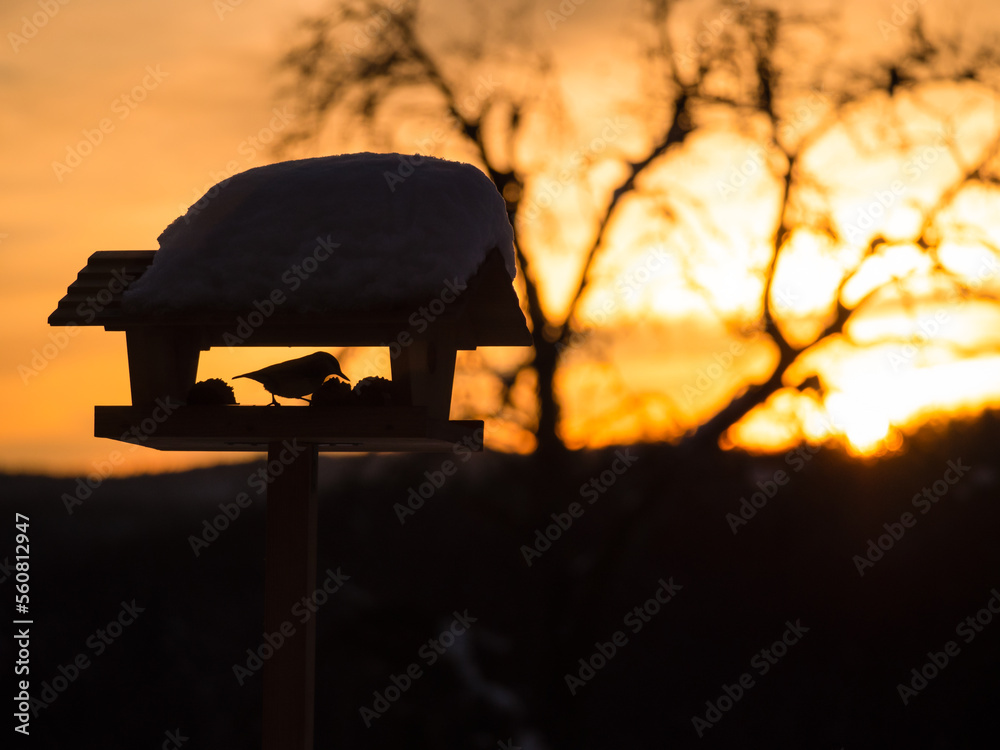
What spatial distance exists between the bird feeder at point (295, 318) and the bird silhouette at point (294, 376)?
0.08m

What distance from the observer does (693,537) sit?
13.8 meters

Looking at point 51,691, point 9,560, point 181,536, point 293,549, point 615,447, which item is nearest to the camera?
point 293,549

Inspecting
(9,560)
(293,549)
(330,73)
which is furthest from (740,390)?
(9,560)

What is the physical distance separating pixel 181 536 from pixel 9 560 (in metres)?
2.36

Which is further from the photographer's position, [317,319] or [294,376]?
[294,376]

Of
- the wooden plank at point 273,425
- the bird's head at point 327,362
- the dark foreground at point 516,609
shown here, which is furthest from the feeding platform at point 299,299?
the dark foreground at point 516,609

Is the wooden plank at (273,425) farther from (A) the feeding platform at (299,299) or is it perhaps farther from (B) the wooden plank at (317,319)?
(B) the wooden plank at (317,319)

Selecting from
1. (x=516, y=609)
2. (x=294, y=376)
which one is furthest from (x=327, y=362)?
(x=516, y=609)

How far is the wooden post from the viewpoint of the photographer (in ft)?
10.6

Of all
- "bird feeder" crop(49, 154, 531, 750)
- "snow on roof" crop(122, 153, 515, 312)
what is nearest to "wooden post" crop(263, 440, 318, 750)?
"bird feeder" crop(49, 154, 531, 750)

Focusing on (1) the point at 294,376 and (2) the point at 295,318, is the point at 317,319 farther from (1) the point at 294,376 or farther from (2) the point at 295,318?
(1) the point at 294,376

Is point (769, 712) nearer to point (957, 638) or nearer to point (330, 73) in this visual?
point (957, 638)

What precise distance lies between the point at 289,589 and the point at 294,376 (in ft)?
2.73

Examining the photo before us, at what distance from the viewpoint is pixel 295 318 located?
3.00 m
